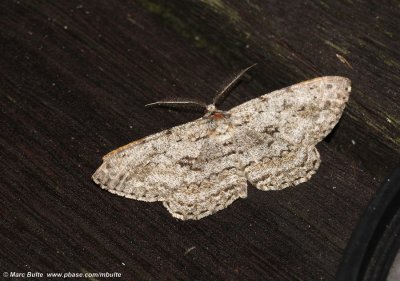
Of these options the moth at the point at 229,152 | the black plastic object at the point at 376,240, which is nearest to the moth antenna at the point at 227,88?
the moth at the point at 229,152

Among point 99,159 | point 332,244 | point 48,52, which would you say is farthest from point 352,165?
point 48,52

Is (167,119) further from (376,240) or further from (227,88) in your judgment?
(376,240)

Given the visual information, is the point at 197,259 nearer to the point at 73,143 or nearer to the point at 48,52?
the point at 73,143

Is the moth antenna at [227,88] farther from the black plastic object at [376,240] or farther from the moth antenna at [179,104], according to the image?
the black plastic object at [376,240]

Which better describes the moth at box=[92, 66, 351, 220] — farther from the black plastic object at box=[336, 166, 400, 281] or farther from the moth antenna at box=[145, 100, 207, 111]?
the black plastic object at box=[336, 166, 400, 281]

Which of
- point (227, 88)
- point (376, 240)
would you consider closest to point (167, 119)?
point (227, 88)

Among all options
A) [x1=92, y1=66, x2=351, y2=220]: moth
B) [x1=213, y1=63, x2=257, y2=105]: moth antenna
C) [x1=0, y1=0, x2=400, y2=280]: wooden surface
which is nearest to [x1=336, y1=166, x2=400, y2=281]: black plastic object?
[x1=0, y1=0, x2=400, y2=280]: wooden surface
